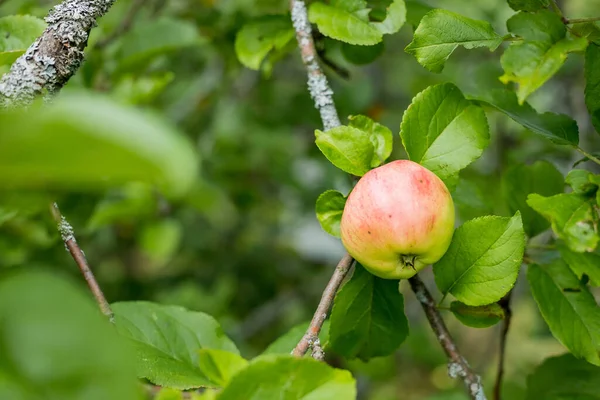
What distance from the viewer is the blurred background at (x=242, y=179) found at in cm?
149

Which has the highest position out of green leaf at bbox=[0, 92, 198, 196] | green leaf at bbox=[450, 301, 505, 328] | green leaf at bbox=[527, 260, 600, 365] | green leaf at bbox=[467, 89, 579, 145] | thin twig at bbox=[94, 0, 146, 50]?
green leaf at bbox=[0, 92, 198, 196]

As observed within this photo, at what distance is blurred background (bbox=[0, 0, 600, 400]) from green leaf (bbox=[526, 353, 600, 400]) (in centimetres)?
31

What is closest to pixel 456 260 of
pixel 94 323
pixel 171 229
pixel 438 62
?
pixel 438 62

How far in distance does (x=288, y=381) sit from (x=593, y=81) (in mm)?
622

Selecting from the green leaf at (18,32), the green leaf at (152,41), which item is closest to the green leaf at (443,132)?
the green leaf at (18,32)

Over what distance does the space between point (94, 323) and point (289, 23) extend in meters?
0.85

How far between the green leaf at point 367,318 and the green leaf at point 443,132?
0.19 meters

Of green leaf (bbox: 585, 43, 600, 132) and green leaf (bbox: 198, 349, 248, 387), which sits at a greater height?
green leaf (bbox: 585, 43, 600, 132)

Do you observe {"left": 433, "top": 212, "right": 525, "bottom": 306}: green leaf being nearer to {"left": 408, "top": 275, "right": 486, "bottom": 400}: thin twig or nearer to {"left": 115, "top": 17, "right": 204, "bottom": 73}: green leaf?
{"left": 408, "top": 275, "right": 486, "bottom": 400}: thin twig

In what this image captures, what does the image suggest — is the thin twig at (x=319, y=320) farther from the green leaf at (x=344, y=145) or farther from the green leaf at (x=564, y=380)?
the green leaf at (x=564, y=380)

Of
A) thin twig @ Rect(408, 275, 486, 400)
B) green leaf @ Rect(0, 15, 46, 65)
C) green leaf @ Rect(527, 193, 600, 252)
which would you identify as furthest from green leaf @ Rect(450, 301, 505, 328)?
green leaf @ Rect(0, 15, 46, 65)

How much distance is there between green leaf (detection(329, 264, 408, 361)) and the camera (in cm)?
89

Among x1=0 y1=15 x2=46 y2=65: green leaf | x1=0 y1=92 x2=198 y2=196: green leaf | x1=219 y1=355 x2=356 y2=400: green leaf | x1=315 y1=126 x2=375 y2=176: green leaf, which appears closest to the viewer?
x1=0 y1=92 x2=198 y2=196: green leaf

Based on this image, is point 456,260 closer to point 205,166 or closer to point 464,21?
point 464,21
